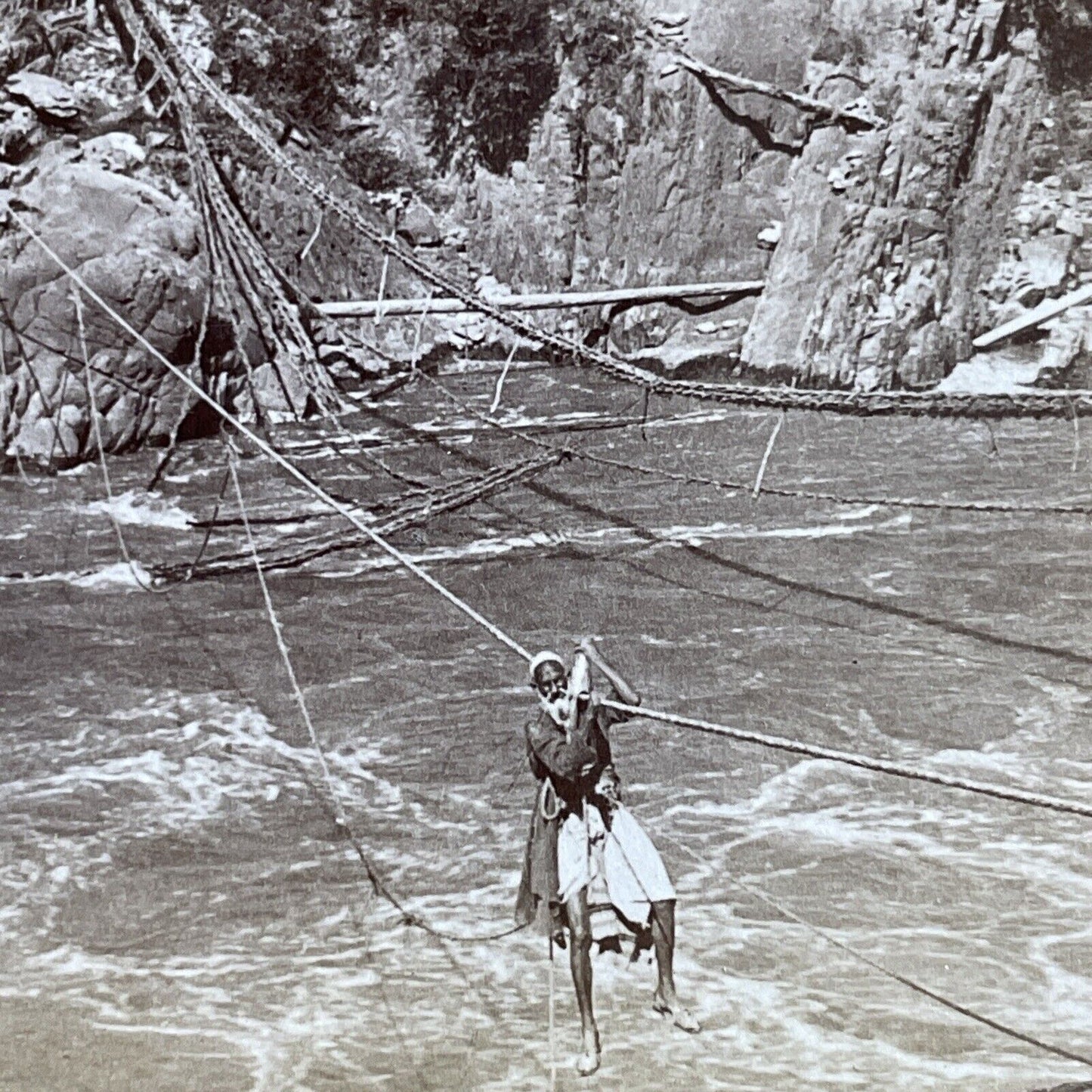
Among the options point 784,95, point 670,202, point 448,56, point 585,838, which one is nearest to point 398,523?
point 670,202

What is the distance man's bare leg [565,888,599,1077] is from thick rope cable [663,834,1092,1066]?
63cm

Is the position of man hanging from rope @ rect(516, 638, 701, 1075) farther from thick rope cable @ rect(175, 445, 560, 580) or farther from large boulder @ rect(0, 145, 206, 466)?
large boulder @ rect(0, 145, 206, 466)

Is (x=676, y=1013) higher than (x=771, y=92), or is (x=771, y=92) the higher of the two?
(x=771, y=92)

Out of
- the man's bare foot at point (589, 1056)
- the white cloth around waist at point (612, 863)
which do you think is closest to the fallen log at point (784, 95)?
the white cloth around waist at point (612, 863)

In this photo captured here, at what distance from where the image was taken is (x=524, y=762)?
13.3 feet

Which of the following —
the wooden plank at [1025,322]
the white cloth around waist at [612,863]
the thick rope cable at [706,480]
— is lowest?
the white cloth around waist at [612,863]

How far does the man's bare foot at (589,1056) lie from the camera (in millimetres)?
2484

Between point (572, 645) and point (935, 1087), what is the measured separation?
2613mm

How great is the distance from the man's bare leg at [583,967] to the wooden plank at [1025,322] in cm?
371

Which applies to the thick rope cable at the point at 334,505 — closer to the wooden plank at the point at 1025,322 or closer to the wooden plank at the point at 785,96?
the wooden plank at the point at 1025,322

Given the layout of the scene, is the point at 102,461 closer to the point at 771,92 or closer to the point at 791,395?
the point at 791,395

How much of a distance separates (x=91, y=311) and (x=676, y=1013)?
5.80 meters

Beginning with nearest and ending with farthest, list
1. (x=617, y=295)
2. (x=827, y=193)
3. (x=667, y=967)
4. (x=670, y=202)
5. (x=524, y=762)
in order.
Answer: (x=667, y=967)
(x=524, y=762)
(x=827, y=193)
(x=670, y=202)
(x=617, y=295)

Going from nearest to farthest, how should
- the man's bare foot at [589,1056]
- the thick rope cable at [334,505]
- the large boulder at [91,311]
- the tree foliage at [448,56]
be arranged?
1. the man's bare foot at [589,1056]
2. the thick rope cable at [334,505]
3. the tree foliage at [448,56]
4. the large boulder at [91,311]
